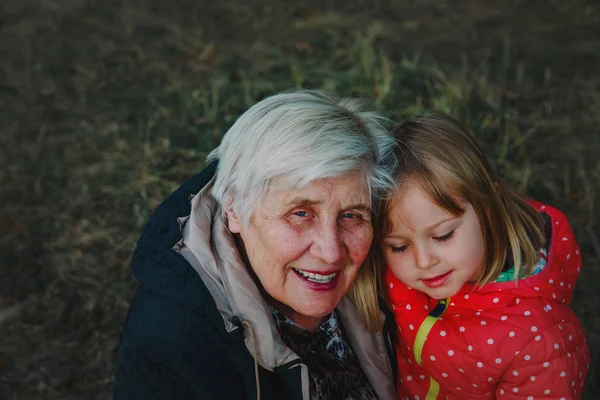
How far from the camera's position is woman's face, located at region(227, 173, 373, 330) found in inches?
101

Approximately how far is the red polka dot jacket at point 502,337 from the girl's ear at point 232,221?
27.9 inches

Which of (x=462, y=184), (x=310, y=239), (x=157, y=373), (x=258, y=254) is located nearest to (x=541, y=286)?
(x=462, y=184)

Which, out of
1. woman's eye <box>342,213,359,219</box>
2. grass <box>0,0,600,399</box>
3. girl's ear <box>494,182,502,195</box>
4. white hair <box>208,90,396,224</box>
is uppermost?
white hair <box>208,90,396,224</box>

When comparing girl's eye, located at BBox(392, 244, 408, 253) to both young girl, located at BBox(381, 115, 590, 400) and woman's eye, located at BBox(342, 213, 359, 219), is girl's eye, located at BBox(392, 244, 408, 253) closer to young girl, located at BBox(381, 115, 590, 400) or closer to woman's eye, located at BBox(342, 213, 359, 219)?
young girl, located at BBox(381, 115, 590, 400)

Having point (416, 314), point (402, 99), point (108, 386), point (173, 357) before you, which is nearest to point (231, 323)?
point (173, 357)

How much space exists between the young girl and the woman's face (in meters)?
0.20

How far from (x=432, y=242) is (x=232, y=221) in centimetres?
74

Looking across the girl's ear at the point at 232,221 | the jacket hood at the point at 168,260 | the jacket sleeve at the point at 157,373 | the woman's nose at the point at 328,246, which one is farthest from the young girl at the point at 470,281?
the jacket sleeve at the point at 157,373

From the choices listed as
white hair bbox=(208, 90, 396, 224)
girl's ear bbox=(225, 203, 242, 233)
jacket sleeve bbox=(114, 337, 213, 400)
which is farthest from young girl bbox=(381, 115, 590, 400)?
jacket sleeve bbox=(114, 337, 213, 400)

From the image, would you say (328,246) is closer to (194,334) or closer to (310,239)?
(310,239)

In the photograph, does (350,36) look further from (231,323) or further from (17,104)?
(231,323)

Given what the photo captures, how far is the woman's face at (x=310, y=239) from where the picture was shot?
256 centimetres

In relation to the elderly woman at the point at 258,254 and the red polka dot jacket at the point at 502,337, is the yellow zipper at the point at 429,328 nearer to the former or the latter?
the red polka dot jacket at the point at 502,337

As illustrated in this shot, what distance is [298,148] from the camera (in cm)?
250
